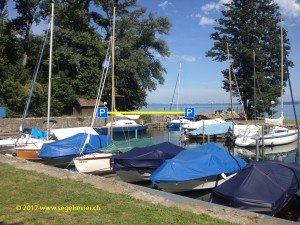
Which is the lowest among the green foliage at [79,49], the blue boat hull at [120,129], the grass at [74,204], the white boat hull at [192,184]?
the white boat hull at [192,184]

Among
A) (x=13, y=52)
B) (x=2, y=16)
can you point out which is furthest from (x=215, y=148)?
(x=2, y=16)

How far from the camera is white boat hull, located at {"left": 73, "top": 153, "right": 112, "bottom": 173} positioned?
17109 mm

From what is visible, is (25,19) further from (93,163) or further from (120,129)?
(93,163)

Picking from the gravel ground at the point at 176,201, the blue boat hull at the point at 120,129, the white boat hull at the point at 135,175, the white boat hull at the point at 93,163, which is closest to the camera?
the gravel ground at the point at 176,201

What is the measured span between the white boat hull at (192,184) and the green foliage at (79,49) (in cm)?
3407

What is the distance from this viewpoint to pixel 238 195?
9.89 meters

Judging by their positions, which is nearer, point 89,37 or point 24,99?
point 24,99

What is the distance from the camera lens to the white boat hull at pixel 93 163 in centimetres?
1711

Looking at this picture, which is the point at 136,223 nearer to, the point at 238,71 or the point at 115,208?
the point at 115,208

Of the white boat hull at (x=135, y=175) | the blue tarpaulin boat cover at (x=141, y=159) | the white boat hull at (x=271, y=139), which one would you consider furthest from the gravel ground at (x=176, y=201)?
the white boat hull at (x=271, y=139)

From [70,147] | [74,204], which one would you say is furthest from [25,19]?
[74,204]

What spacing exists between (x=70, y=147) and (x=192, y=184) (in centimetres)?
881

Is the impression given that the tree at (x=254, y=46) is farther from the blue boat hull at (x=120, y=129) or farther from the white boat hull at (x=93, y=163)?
the white boat hull at (x=93, y=163)

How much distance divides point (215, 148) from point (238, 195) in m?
4.92
